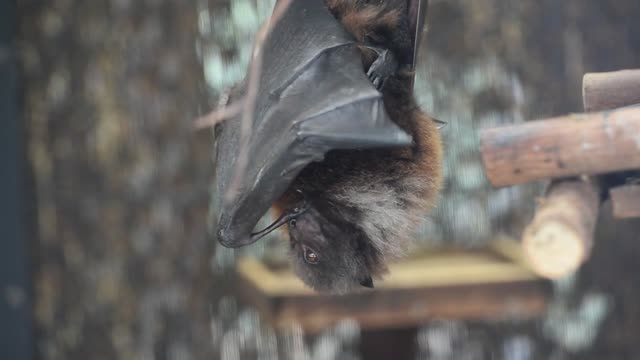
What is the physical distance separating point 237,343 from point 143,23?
3.11ft

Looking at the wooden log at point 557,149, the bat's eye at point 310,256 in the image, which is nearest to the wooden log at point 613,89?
the wooden log at point 557,149

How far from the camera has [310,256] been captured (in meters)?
1.24

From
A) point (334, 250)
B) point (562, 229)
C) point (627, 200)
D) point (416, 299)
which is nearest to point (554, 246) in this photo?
point (562, 229)

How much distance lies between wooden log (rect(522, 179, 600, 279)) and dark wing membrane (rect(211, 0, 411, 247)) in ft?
0.89

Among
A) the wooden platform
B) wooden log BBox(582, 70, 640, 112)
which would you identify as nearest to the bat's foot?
wooden log BBox(582, 70, 640, 112)

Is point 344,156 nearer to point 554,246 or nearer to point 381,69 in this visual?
point 381,69

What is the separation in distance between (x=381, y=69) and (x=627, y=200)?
15.0 inches

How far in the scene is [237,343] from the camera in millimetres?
2525

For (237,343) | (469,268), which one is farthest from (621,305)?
(237,343)

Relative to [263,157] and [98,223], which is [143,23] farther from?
[263,157]

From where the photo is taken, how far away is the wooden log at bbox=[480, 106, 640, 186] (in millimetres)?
1139

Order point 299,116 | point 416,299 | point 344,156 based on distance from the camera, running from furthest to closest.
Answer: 1. point 416,299
2. point 344,156
3. point 299,116

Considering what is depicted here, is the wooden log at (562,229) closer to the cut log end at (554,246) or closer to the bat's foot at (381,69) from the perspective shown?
the cut log end at (554,246)

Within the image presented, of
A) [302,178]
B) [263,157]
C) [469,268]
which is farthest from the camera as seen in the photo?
[469,268]
